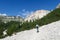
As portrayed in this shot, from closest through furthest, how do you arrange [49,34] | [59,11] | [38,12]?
[49,34]
[59,11]
[38,12]

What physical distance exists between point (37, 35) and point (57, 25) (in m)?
2.96

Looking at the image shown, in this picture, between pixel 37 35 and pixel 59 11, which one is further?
pixel 59 11

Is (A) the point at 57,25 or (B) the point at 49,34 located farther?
(A) the point at 57,25

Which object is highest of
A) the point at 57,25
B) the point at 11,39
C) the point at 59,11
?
the point at 59,11

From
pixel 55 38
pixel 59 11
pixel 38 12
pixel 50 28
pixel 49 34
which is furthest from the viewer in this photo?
pixel 38 12

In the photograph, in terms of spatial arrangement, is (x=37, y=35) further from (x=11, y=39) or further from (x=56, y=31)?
(x=11, y=39)

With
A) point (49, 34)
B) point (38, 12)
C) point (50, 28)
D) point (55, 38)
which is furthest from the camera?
point (38, 12)

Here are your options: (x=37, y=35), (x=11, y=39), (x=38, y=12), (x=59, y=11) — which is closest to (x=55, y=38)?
(x=37, y=35)

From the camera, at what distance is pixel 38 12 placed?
4766 cm

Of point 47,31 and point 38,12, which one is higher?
point 38,12

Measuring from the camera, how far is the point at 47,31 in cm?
2147

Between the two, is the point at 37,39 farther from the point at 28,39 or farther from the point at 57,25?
the point at 57,25

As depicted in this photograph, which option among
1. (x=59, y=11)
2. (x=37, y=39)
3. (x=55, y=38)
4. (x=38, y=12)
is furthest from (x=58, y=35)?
(x=38, y=12)

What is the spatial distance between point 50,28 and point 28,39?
3.10 m
